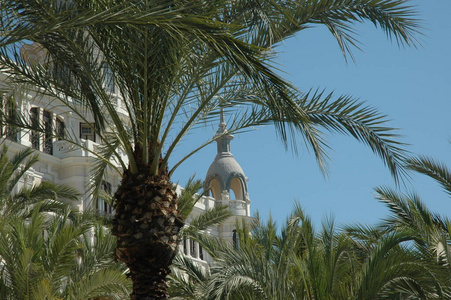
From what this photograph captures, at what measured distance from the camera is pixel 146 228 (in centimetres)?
1291

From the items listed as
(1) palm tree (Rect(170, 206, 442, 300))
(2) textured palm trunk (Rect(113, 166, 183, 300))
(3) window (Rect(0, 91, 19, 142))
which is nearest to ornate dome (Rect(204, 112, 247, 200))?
(1) palm tree (Rect(170, 206, 442, 300))

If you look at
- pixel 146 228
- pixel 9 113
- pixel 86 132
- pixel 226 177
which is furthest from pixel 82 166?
pixel 146 228

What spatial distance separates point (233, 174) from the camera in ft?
176

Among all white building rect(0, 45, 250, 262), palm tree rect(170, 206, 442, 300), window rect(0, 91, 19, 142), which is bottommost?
palm tree rect(170, 206, 442, 300)

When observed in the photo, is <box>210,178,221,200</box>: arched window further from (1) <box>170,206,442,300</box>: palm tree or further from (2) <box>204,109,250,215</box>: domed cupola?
(1) <box>170,206,442,300</box>: palm tree

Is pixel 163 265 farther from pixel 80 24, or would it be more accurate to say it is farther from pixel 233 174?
pixel 233 174

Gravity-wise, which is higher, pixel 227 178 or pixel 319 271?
pixel 227 178

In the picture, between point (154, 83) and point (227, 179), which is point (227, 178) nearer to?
point (227, 179)

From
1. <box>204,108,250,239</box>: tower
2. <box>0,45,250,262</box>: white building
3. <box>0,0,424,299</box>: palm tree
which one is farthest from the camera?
<box>204,108,250,239</box>: tower

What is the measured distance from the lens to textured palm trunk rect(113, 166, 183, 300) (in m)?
12.9

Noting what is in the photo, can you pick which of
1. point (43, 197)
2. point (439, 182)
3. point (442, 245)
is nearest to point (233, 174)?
point (43, 197)

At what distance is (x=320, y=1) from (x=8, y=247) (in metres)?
7.80

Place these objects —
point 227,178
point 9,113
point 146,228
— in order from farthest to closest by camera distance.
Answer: point 227,178 < point 9,113 < point 146,228

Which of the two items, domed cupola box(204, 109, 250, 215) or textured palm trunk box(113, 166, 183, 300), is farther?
domed cupola box(204, 109, 250, 215)
